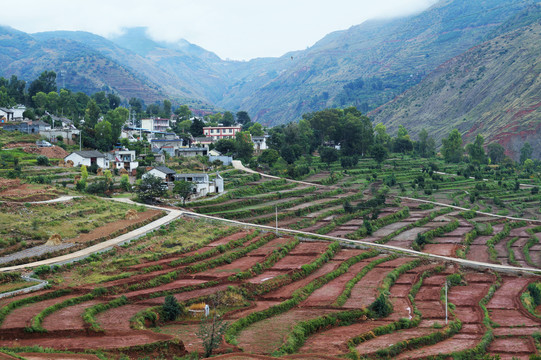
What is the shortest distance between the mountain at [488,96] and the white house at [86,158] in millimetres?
90341

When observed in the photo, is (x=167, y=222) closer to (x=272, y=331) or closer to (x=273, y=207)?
(x=273, y=207)

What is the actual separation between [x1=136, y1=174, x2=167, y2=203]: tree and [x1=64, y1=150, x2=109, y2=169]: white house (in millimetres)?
14466

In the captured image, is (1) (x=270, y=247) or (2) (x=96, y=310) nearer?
(2) (x=96, y=310)

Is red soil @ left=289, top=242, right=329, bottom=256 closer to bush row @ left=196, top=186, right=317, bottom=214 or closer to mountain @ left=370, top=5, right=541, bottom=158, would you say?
bush row @ left=196, top=186, right=317, bottom=214

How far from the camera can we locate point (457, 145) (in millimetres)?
111500

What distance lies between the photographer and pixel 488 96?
517 feet

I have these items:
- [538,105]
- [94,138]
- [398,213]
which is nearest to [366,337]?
[398,213]

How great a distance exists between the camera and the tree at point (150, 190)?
6366 cm

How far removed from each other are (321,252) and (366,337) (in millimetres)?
18574

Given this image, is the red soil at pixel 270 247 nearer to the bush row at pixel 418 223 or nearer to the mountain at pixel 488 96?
the bush row at pixel 418 223

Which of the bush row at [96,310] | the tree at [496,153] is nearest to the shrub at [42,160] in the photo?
the bush row at [96,310]

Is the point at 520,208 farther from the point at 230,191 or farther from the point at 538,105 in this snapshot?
the point at 538,105

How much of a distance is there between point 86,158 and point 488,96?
388ft

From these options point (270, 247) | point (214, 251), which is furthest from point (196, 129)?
point (214, 251)
